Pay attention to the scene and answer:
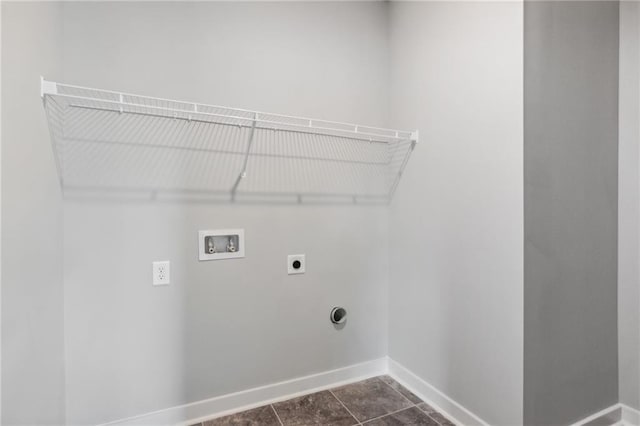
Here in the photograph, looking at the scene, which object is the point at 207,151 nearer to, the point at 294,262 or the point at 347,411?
the point at 294,262

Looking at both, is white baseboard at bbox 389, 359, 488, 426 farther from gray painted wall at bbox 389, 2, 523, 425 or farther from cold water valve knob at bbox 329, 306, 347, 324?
cold water valve knob at bbox 329, 306, 347, 324

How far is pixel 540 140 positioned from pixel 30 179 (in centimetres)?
196

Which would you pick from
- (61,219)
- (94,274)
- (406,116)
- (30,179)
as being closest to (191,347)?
(94,274)

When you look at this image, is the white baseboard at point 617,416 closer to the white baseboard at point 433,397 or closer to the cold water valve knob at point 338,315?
the white baseboard at point 433,397

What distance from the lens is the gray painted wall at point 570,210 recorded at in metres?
1.31

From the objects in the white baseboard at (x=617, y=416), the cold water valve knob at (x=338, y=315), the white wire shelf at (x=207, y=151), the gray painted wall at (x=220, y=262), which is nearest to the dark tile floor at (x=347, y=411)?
the gray painted wall at (x=220, y=262)

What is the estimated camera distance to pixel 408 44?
1903 millimetres

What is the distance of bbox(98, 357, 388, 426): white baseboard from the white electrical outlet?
2.12 feet

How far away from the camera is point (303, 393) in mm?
1812

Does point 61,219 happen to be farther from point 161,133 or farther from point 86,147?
point 161,133

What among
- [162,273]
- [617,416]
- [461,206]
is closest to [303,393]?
[162,273]

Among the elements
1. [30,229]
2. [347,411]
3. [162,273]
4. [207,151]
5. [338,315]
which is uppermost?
[207,151]

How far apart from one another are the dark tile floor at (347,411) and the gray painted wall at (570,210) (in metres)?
0.57

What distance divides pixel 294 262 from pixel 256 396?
768 millimetres
